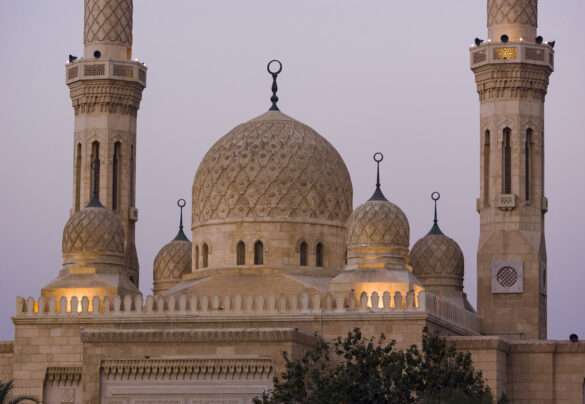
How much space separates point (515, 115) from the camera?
139ft

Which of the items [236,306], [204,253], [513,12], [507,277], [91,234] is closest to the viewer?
[236,306]

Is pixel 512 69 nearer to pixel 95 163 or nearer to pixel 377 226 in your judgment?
pixel 377 226

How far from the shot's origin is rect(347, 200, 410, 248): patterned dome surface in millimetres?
A: 37031

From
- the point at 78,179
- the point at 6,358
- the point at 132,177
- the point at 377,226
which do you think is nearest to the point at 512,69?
the point at 377,226

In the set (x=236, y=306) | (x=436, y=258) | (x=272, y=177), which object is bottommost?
(x=236, y=306)

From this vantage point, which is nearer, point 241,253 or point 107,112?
point 241,253

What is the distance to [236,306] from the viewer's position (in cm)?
3684

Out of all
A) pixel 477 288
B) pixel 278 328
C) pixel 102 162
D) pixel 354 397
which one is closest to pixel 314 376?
pixel 354 397

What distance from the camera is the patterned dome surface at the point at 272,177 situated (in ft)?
129

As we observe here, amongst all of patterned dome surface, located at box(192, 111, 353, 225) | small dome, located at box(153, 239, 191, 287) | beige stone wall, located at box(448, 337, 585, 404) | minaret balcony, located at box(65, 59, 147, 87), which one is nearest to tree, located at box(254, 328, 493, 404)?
beige stone wall, located at box(448, 337, 585, 404)

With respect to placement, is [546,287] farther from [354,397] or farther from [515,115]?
[354,397]

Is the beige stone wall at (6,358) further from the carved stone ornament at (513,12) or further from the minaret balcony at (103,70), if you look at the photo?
the carved stone ornament at (513,12)

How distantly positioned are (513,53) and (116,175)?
1054 cm

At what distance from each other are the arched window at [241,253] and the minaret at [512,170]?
6285 mm
